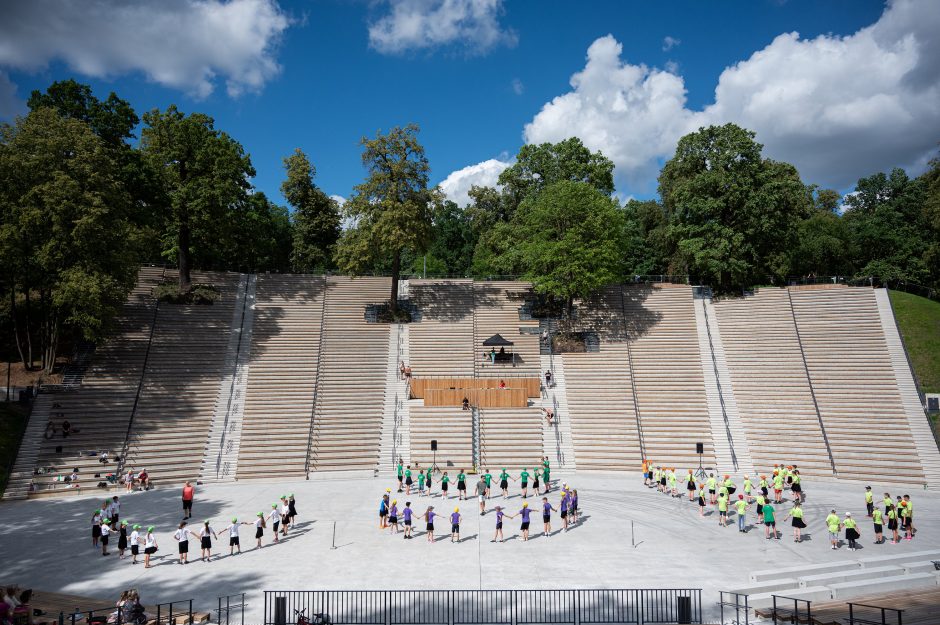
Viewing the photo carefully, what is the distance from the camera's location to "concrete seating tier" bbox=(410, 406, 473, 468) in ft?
100.0

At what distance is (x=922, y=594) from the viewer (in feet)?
51.4

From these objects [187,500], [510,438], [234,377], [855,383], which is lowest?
[187,500]

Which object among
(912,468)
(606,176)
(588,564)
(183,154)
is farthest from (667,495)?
(183,154)

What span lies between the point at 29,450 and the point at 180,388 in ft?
25.8

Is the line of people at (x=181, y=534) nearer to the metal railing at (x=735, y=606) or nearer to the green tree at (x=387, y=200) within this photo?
the metal railing at (x=735, y=606)

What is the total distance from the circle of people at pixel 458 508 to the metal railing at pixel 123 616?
296 inches

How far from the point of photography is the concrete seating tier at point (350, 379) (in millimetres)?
31109

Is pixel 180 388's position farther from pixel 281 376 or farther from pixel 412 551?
Answer: pixel 412 551

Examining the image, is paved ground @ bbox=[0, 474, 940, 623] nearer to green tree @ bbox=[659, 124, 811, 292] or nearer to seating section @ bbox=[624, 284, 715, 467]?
Answer: seating section @ bbox=[624, 284, 715, 467]

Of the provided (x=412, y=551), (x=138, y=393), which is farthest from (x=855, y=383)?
(x=138, y=393)

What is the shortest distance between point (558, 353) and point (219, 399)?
22272mm

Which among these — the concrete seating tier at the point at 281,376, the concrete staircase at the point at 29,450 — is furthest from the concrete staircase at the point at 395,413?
the concrete staircase at the point at 29,450

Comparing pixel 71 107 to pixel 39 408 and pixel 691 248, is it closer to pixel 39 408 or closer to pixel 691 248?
pixel 39 408

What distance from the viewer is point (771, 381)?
115ft
